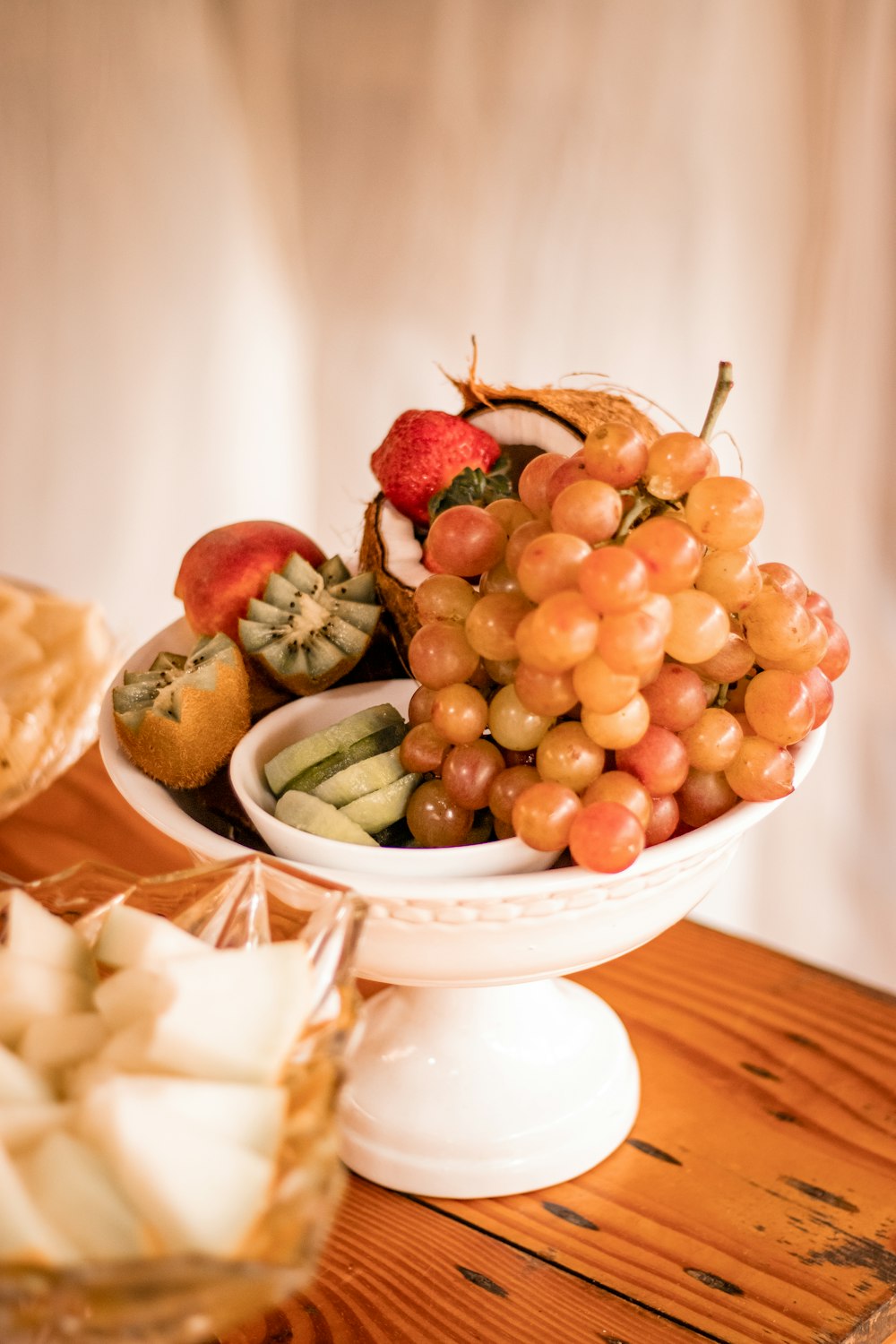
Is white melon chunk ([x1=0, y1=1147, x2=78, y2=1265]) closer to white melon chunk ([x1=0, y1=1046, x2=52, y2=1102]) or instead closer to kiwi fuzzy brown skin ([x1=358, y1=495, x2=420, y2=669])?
white melon chunk ([x1=0, y1=1046, x2=52, y2=1102])

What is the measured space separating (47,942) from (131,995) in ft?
0.17

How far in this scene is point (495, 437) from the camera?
808mm

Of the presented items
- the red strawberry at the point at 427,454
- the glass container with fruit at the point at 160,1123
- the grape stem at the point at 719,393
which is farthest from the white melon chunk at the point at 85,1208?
the red strawberry at the point at 427,454

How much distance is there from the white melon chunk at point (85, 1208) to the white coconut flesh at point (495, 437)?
487mm

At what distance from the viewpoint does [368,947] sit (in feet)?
1.66

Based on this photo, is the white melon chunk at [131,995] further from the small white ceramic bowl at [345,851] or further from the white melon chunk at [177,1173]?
the small white ceramic bowl at [345,851]

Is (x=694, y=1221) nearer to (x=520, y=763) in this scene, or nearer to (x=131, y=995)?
(x=520, y=763)

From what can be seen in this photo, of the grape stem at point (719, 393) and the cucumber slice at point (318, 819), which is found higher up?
the grape stem at point (719, 393)

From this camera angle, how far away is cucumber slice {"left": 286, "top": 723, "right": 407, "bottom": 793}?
1.88 ft

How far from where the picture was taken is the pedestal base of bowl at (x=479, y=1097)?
23.6 inches

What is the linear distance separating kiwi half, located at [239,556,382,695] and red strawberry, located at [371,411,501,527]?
0.06 meters

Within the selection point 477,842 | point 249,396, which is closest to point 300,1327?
point 477,842

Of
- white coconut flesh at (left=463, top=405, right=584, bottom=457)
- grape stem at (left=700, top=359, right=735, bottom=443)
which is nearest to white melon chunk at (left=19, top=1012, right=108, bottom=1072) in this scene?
grape stem at (left=700, top=359, right=735, bottom=443)

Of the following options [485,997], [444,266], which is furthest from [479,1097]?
[444,266]
